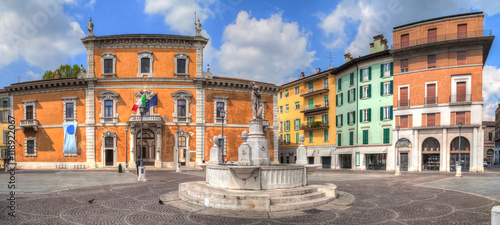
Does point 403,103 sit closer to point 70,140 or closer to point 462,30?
point 462,30

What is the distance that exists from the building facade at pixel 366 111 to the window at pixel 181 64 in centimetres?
2111

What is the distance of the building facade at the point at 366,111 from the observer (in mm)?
37062

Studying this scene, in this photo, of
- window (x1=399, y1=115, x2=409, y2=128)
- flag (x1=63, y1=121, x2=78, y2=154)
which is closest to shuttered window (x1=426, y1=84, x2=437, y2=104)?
window (x1=399, y1=115, x2=409, y2=128)

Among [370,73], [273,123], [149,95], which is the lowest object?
[273,123]

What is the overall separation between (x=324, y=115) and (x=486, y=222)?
126 feet

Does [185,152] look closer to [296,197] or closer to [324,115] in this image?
[324,115]

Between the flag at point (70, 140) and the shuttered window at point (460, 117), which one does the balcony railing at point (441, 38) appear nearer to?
the shuttered window at point (460, 117)

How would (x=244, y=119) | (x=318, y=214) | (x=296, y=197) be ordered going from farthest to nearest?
(x=244, y=119)
(x=296, y=197)
(x=318, y=214)

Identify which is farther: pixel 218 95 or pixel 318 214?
pixel 218 95

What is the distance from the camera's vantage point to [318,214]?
9727 millimetres

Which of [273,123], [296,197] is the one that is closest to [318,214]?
[296,197]

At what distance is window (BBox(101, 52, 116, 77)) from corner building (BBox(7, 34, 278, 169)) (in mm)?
119

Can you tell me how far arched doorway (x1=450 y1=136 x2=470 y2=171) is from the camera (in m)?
32.6

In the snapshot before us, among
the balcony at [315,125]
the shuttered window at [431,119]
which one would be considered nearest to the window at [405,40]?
the shuttered window at [431,119]
